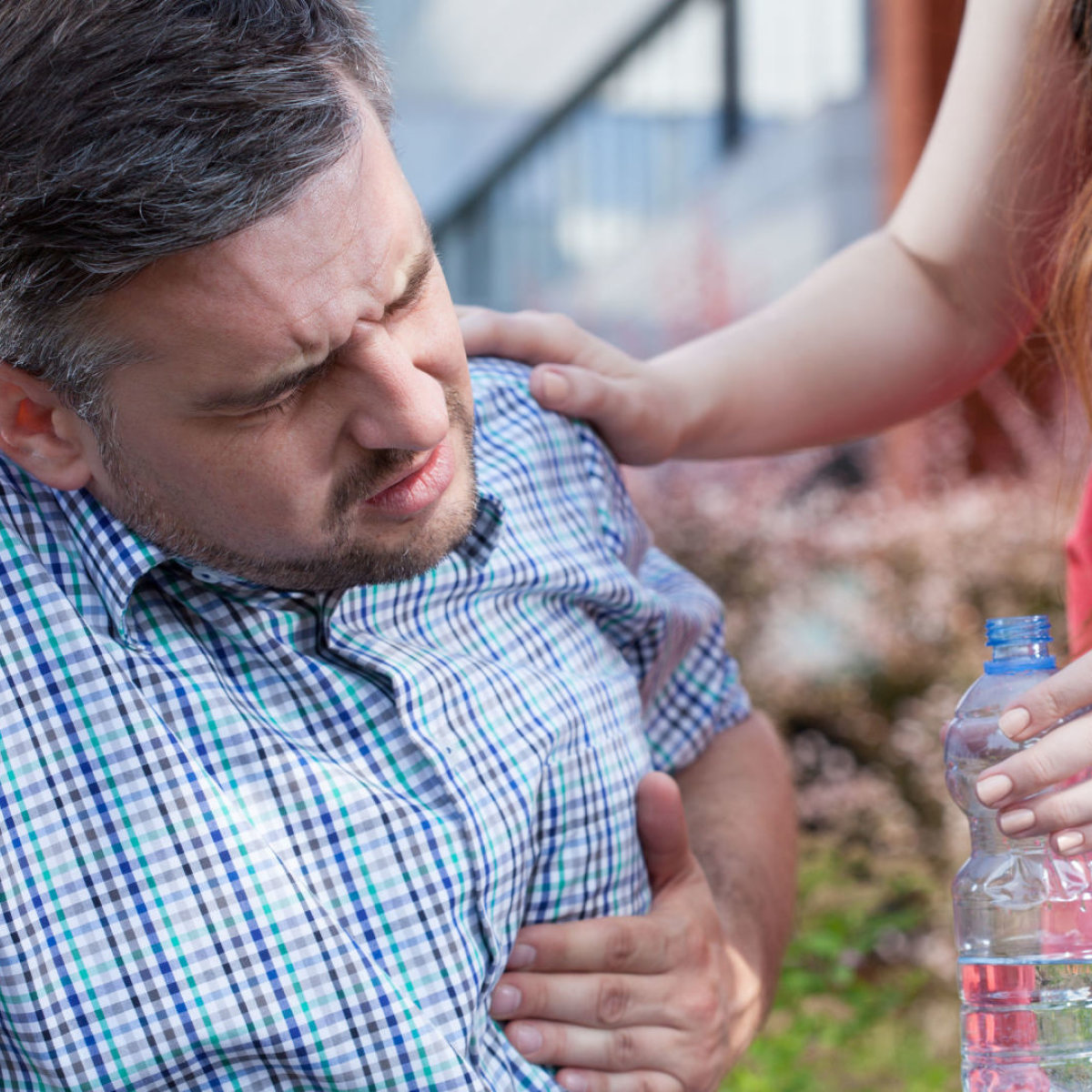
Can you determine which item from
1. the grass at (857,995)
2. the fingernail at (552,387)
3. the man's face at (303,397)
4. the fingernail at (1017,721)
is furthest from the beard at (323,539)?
the grass at (857,995)

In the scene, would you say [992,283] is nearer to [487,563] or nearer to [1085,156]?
[1085,156]

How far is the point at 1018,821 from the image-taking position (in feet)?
3.94

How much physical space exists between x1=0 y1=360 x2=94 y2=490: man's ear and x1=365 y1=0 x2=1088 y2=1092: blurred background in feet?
1.83

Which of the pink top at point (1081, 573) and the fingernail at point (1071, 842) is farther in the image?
the pink top at point (1081, 573)

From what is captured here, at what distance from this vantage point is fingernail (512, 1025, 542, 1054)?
145 cm

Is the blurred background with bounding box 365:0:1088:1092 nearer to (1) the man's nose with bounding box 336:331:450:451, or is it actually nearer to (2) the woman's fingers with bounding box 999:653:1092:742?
(1) the man's nose with bounding box 336:331:450:451

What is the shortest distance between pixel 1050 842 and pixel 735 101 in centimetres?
638

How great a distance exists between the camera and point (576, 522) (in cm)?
179

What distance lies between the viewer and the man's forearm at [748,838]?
5.90 feet

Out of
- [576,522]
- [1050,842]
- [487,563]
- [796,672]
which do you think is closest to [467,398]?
[487,563]

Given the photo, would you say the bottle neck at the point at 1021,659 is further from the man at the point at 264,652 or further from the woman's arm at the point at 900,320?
the woman's arm at the point at 900,320

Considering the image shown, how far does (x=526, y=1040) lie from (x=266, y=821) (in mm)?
376

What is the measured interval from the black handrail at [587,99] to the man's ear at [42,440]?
Result: 5.15 meters

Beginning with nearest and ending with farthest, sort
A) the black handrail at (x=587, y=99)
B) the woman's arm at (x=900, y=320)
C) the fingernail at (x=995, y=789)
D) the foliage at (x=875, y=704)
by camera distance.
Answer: the fingernail at (x=995, y=789)
the woman's arm at (x=900, y=320)
the foliage at (x=875, y=704)
the black handrail at (x=587, y=99)
